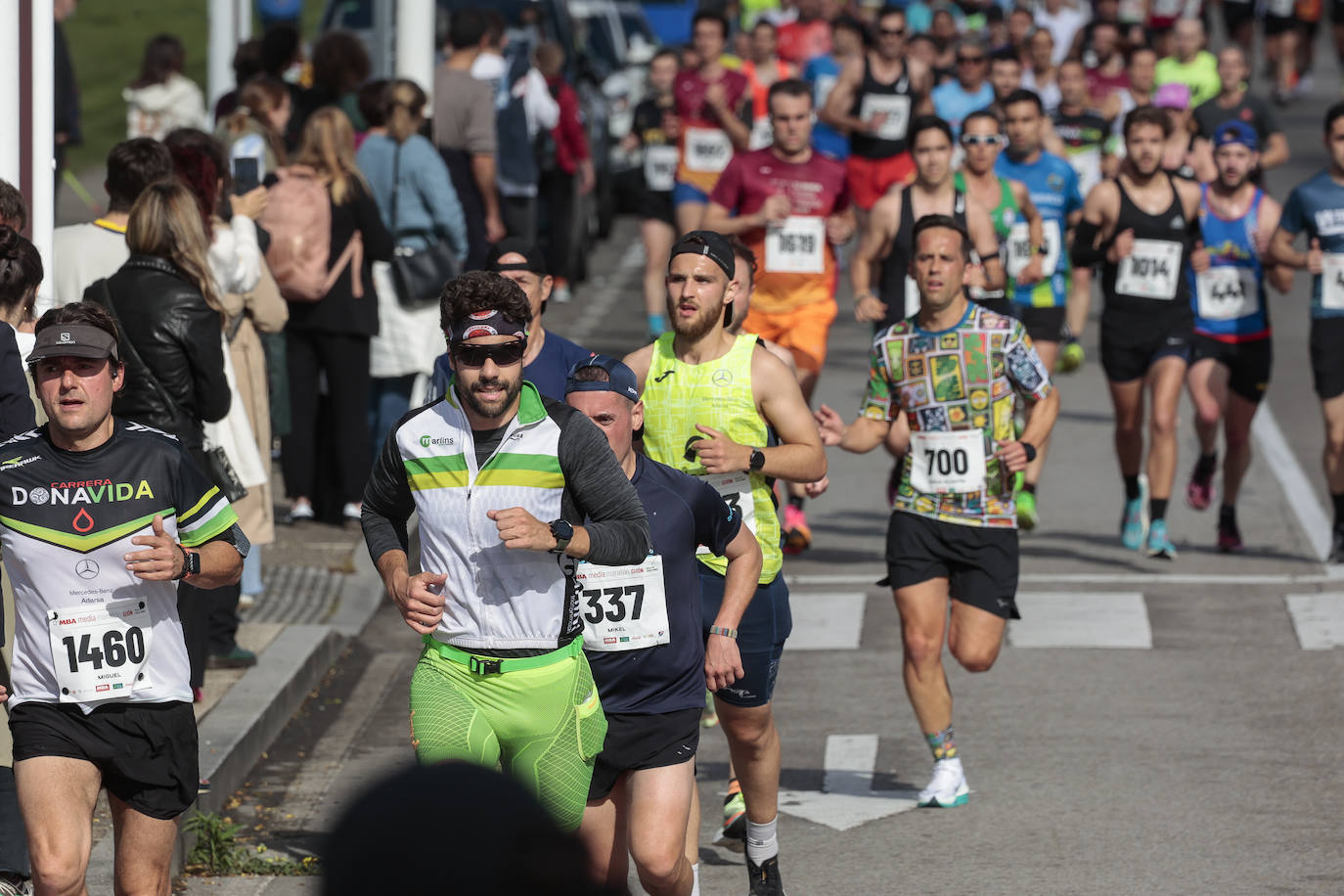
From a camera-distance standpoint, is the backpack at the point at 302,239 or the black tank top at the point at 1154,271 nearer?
the backpack at the point at 302,239

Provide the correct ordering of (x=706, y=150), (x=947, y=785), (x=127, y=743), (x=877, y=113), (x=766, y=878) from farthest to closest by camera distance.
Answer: (x=706, y=150) < (x=877, y=113) < (x=947, y=785) < (x=766, y=878) < (x=127, y=743)

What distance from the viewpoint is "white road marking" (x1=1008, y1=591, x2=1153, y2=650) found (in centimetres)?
1006

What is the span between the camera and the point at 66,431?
5.38 m

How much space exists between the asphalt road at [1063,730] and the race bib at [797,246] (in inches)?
60.3

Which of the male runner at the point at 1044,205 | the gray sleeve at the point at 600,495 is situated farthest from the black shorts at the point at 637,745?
the male runner at the point at 1044,205

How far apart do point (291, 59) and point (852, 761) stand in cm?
688

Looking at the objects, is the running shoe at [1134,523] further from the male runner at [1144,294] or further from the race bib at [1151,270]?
the race bib at [1151,270]

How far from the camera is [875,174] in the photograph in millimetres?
14953

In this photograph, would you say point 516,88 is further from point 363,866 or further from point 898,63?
point 363,866

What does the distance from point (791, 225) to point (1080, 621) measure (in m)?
2.61

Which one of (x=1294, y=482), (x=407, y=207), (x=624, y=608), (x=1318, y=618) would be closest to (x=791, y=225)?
(x=407, y=207)

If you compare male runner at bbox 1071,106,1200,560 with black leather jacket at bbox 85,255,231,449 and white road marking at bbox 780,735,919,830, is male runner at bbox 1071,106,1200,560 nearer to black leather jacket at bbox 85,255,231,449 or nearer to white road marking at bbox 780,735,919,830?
white road marking at bbox 780,735,919,830

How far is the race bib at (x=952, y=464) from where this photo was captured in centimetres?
781

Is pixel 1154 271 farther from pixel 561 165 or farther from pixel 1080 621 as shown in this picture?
pixel 561 165
